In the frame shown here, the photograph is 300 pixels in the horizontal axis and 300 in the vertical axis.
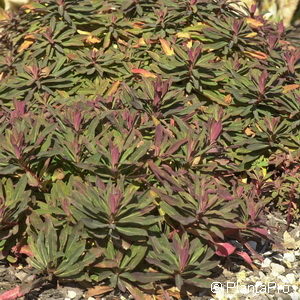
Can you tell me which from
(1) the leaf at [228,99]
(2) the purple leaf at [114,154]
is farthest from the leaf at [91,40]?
(2) the purple leaf at [114,154]

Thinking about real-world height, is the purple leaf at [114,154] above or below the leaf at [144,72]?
above

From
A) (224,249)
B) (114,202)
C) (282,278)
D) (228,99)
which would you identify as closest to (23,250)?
(114,202)

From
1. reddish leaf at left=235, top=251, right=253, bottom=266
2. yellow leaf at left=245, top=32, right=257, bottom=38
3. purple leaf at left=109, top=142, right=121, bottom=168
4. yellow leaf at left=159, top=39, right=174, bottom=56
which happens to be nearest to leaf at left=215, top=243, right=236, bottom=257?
→ reddish leaf at left=235, top=251, right=253, bottom=266

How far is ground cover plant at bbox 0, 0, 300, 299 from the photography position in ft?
10.5

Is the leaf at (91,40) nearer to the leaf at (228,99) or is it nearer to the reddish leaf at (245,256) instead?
the leaf at (228,99)

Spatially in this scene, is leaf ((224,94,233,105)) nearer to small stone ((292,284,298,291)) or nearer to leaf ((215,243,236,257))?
leaf ((215,243,236,257))

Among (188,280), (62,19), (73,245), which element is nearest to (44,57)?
(62,19)

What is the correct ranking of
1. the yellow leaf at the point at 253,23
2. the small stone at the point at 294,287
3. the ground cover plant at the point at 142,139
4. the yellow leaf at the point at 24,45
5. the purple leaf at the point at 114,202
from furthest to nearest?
the yellow leaf at the point at 253,23
the yellow leaf at the point at 24,45
the small stone at the point at 294,287
the ground cover plant at the point at 142,139
the purple leaf at the point at 114,202

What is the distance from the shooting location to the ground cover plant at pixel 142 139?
3.19 meters

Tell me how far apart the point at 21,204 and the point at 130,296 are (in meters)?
0.80

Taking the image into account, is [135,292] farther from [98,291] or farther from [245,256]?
[245,256]

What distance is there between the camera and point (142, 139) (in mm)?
3645

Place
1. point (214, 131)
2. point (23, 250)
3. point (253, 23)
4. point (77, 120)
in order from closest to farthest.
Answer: point (23, 250) → point (77, 120) → point (214, 131) → point (253, 23)

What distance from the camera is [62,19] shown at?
4680 millimetres
